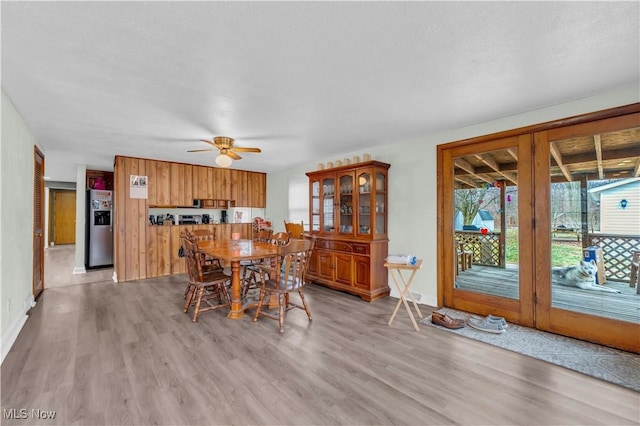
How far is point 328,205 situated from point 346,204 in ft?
1.30

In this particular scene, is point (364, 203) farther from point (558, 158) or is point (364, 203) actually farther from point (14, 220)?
point (14, 220)

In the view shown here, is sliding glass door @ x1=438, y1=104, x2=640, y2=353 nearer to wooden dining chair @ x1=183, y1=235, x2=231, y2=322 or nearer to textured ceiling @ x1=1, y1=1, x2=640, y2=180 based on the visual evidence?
textured ceiling @ x1=1, y1=1, x2=640, y2=180

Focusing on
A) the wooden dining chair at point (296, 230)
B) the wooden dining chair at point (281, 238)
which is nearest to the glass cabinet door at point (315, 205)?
the wooden dining chair at point (296, 230)

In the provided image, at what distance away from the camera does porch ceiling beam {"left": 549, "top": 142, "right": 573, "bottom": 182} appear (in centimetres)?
281

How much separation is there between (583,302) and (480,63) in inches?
102

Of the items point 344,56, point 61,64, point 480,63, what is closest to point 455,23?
point 480,63

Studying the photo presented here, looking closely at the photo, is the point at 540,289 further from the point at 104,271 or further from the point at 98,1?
the point at 104,271

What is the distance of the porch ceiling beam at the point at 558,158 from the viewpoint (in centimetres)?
281

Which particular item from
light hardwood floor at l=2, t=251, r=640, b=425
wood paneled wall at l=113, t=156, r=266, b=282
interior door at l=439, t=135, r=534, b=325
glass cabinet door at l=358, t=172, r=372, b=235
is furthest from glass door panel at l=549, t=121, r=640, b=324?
wood paneled wall at l=113, t=156, r=266, b=282

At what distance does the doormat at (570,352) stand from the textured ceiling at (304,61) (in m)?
2.36

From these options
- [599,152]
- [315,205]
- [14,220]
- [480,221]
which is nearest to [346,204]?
[315,205]

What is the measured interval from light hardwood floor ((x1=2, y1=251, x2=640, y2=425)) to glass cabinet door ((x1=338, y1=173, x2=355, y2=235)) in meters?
1.60

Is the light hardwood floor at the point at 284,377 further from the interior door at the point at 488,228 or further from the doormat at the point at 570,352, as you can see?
the interior door at the point at 488,228

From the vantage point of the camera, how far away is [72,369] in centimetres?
219
